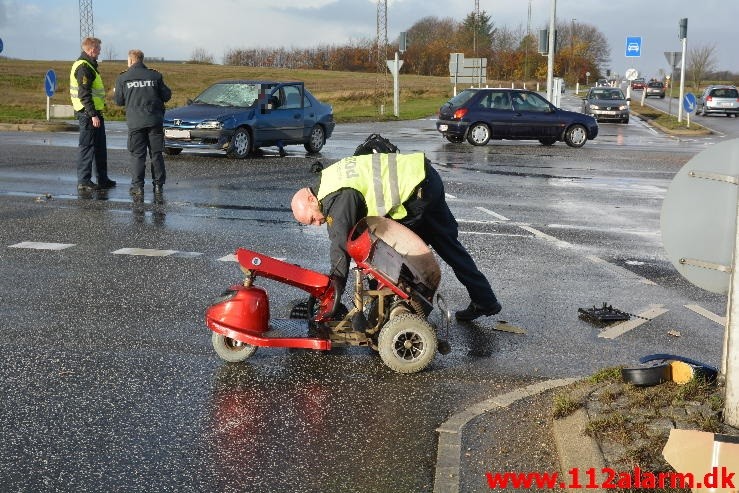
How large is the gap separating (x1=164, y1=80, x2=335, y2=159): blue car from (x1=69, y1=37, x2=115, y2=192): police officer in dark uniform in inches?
217

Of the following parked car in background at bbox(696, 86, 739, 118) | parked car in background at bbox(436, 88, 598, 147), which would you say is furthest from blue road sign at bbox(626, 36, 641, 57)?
parked car in background at bbox(436, 88, 598, 147)

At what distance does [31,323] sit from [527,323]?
357 centimetres

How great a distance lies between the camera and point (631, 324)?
7.49 meters

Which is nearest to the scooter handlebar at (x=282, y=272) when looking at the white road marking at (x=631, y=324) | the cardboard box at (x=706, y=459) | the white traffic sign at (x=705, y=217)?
the white road marking at (x=631, y=324)

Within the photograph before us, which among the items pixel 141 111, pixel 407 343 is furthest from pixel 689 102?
pixel 407 343

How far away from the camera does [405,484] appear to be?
4.48 metres

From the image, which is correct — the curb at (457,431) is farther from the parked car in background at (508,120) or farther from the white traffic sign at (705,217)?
the parked car in background at (508,120)

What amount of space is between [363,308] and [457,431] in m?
1.41

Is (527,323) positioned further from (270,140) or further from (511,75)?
(511,75)

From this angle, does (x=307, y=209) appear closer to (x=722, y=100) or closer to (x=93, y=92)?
(x=93, y=92)

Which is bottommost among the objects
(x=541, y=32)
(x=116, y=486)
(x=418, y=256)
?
(x=116, y=486)

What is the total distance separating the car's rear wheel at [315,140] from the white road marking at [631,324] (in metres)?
15.1

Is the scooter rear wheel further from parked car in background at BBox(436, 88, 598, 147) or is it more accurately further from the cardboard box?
parked car in background at BBox(436, 88, 598, 147)

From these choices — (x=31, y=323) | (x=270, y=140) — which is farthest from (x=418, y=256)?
(x=270, y=140)
